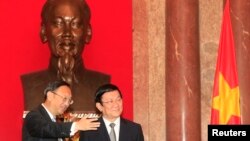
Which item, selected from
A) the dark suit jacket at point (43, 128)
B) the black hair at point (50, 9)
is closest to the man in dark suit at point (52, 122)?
the dark suit jacket at point (43, 128)

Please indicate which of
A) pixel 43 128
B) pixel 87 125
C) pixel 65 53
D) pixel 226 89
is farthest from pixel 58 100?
pixel 65 53

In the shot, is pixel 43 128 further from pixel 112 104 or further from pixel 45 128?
pixel 112 104

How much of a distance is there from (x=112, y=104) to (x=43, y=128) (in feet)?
1.58

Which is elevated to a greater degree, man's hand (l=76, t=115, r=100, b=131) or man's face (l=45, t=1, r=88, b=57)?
man's face (l=45, t=1, r=88, b=57)

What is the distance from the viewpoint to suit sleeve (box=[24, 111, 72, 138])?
3.14 metres

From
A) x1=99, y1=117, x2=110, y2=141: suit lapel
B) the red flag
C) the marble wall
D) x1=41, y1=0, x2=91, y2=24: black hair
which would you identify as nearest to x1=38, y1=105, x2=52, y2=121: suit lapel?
x1=99, y1=117, x2=110, y2=141: suit lapel

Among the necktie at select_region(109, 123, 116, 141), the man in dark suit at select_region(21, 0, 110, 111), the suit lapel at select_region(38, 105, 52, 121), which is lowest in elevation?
the necktie at select_region(109, 123, 116, 141)

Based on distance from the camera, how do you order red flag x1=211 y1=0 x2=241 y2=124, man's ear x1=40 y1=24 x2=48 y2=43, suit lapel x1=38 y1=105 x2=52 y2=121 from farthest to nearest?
man's ear x1=40 y1=24 x2=48 y2=43 → red flag x1=211 y1=0 x2=241 y2=124 → suit lapel x1=38 y1=105 x2=52 y2=121

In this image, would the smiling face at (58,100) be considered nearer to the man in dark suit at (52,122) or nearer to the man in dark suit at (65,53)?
the man in dark suit at (52,122)

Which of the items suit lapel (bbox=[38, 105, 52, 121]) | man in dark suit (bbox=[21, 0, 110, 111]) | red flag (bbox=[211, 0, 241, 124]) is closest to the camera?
suit lapel (bbox=[38, 105, 52, 121])

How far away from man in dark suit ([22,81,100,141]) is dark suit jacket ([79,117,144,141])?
0.57 feet

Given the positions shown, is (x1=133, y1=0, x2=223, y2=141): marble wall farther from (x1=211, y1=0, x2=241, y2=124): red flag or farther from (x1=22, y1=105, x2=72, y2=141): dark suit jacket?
(x1=22, y1=105, x2=72, y2=141): dark suit jacket

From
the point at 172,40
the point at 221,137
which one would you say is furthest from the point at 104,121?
the point at 172,40

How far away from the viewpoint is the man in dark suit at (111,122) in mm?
3391
